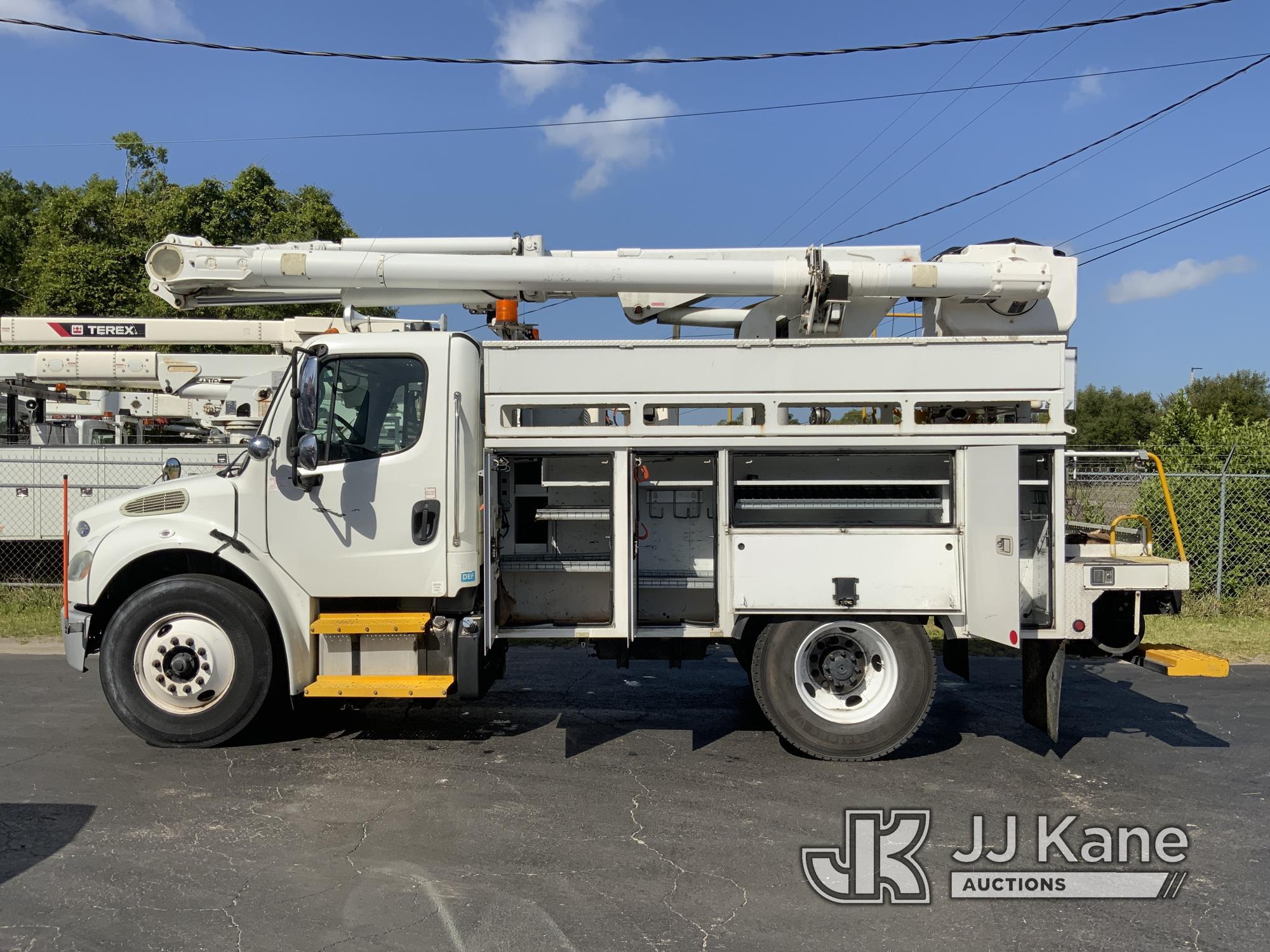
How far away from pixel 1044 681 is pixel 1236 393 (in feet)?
156

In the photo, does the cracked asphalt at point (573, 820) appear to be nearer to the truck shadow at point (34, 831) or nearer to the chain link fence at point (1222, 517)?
the truck shadow at point (34, 831)

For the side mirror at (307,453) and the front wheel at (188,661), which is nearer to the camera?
the side mirror at (307,453)

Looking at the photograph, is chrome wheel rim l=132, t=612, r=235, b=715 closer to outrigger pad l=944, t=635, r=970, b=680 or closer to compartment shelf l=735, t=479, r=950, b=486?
compartment shelf l=735, t=479, r=950, b=486

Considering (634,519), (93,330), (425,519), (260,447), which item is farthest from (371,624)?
(93,330)

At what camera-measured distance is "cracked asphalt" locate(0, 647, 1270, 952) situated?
362 centimetres

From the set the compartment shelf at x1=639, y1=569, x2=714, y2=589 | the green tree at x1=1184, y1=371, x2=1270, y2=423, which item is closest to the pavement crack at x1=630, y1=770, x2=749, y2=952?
the compartment shelf at x1=639, y1=569, x2=714, y2=589

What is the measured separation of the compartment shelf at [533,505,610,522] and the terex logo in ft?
22.0

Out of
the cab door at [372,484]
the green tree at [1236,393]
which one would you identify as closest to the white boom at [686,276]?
the cab door at [372,484]

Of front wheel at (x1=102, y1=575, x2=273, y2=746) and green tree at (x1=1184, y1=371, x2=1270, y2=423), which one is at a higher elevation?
green tree at (x1=1184, y1=371, x2=1270, y2=423)

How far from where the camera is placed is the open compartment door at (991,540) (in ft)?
17.3

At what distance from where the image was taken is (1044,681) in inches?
221

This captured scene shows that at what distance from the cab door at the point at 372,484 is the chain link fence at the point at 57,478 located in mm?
7790

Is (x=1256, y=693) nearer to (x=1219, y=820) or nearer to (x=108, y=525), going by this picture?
(x=1219, y=820)

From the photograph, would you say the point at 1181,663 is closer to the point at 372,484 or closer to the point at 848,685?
the point at 848,685
